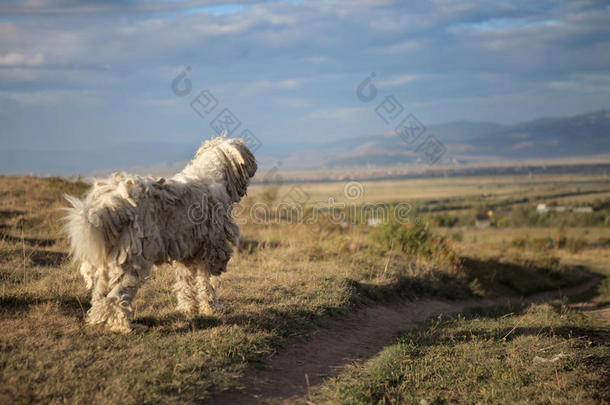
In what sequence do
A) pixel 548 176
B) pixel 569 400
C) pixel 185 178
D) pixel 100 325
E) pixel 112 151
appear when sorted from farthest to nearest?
pixel 548 176
pixel 112 151
pixel 185 178
pixel 100 325
pixel 569 400

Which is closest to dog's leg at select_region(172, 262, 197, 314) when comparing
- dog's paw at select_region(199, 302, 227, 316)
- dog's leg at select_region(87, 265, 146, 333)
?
dog's paw at select_region(199, 302, 227, 316)

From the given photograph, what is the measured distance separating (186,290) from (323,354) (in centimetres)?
241

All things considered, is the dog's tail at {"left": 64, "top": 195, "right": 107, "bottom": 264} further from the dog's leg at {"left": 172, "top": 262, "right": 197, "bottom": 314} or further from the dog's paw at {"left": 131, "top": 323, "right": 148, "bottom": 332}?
the dog's leg at {"left": 172, "top": 262, "right": 197, "bottom": 314}

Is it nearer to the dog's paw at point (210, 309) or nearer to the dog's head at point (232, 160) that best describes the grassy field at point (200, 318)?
the dog's paw at point (210, 309)

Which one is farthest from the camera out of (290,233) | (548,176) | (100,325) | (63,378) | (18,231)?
(548,176)

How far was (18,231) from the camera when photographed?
13383 mm

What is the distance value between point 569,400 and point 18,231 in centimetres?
1313

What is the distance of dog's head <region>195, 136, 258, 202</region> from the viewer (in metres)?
8.38

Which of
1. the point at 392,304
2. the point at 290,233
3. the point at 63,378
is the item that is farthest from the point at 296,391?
the point at 290,233

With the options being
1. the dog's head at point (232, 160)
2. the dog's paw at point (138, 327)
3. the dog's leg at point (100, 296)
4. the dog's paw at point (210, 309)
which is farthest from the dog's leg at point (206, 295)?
the dog's leg at point (100, 296)

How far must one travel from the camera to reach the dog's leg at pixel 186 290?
8.11 meters

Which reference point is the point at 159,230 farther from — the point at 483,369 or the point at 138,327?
the point at 483,369

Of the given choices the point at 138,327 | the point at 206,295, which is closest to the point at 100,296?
the point at 138,327

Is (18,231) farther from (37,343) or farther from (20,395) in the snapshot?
(20,395)
